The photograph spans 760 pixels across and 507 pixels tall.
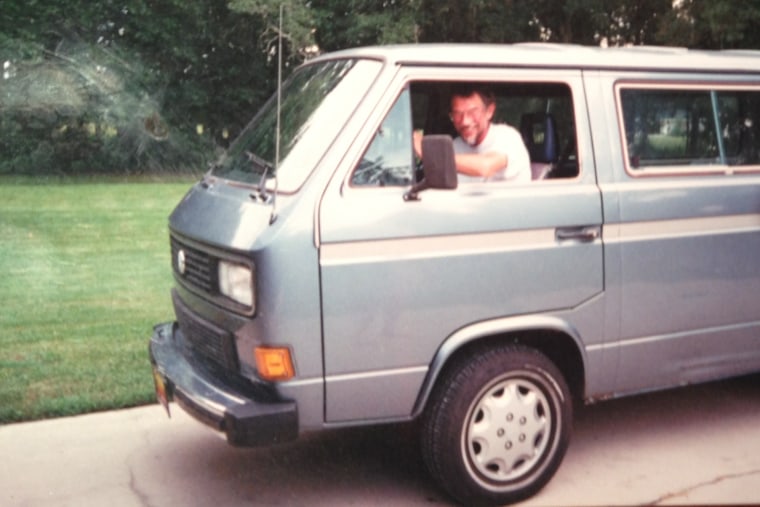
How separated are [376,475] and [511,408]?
919mm

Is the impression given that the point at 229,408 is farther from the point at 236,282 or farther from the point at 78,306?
the point at 78,306

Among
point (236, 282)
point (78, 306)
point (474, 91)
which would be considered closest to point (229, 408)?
point (236, 282)

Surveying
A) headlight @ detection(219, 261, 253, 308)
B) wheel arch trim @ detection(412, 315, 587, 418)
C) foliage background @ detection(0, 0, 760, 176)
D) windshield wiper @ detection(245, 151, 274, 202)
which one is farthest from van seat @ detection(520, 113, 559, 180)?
foliage background @ detection(0, 0, 760, 176)

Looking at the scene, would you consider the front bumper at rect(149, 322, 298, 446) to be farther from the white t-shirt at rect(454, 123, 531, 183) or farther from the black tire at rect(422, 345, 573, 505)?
the white t-shirt at rect(454, 123, 531, 183)

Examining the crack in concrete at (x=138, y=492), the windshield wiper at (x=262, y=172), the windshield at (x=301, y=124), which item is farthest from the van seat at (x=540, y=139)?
the crack in concrete at (x=138, y=492)

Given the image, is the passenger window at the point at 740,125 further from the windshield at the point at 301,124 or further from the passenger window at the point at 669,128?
the windshield at the point at 301,124

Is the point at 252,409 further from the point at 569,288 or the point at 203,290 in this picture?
the point at 569,288

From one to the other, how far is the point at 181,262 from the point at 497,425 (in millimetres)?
1794

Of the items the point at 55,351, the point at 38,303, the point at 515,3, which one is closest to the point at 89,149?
the point at 515,3

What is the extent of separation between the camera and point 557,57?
4.33 metres

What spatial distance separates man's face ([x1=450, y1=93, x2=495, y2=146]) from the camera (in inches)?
174

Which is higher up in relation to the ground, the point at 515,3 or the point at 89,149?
the point at 515,3

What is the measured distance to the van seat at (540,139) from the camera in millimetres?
4746

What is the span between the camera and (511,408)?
4141mm
